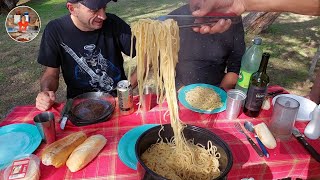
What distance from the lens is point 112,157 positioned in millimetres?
2084

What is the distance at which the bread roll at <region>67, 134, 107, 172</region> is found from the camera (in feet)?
6.25

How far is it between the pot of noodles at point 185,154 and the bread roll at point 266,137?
667mm

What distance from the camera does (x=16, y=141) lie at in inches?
87.2

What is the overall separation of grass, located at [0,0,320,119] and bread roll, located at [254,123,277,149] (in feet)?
13.9

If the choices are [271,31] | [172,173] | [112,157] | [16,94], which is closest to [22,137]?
[112,157]

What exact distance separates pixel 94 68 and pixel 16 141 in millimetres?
1534

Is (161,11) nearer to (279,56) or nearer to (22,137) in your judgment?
(279,56)

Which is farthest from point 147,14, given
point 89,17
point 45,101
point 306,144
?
point 306,144

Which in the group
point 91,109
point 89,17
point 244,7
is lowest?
point 91,109

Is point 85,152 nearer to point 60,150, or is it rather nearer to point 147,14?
point 60,150

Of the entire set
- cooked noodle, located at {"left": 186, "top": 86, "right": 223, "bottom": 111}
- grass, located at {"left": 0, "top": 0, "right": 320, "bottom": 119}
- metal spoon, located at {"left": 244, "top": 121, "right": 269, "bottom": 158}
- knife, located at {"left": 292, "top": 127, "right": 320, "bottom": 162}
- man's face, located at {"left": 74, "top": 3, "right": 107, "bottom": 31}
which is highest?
man's face, located at {"left": 74, "top": 3, "right": 107, "bottom": 31}

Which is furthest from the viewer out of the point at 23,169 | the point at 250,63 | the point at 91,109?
the point at 250,63

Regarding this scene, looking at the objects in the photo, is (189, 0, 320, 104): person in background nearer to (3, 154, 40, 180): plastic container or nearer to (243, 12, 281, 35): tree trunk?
(3, 154, 40, 180): plastic container

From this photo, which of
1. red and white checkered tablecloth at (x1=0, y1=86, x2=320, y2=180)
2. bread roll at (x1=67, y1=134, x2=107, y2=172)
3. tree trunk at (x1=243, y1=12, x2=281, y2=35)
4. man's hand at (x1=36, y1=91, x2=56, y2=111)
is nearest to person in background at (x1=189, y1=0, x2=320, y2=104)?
red and white checkered tablecloth at (x1=0, y1=86, x2=320, y2=180)
